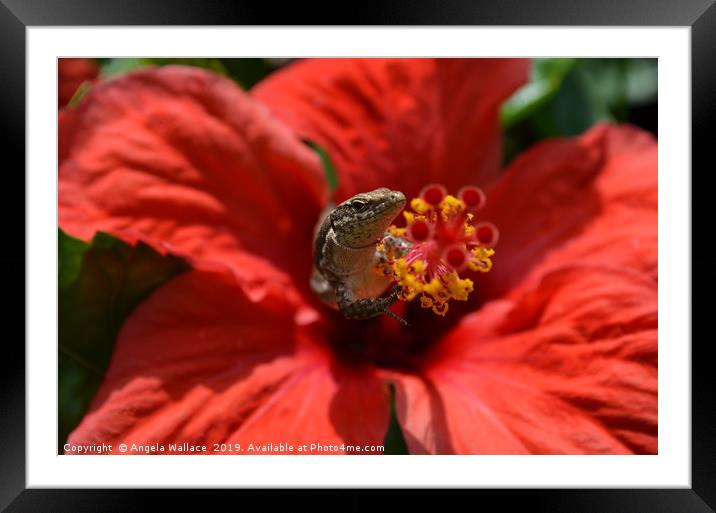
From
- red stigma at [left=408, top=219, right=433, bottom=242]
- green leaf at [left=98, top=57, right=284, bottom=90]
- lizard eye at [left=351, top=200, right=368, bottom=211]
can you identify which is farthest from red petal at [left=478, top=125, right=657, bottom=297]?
green leaf at [left=98, top=57, right=284, bottom=90]

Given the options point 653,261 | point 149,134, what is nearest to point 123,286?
point 149,134

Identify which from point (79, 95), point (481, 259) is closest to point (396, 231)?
point (481, 259)

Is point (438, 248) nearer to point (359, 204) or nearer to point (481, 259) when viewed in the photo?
point (481, 259)

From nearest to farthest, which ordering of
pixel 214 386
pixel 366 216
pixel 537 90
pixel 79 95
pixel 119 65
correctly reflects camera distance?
pixel 366 216 < pixel 214 386 < pixel 79 95 < pixel 119 65 < pixel 537 90

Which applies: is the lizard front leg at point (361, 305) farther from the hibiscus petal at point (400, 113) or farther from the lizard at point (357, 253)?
the hibiscus petal at point (400, 113)

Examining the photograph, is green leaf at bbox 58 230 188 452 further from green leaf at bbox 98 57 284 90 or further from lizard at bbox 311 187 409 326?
green leaf at bbox 98 57 284 90

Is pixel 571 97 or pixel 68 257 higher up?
pixel 571 97

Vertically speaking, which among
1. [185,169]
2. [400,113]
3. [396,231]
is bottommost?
[396,231]

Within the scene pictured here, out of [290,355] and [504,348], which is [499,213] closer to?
[504,348]
